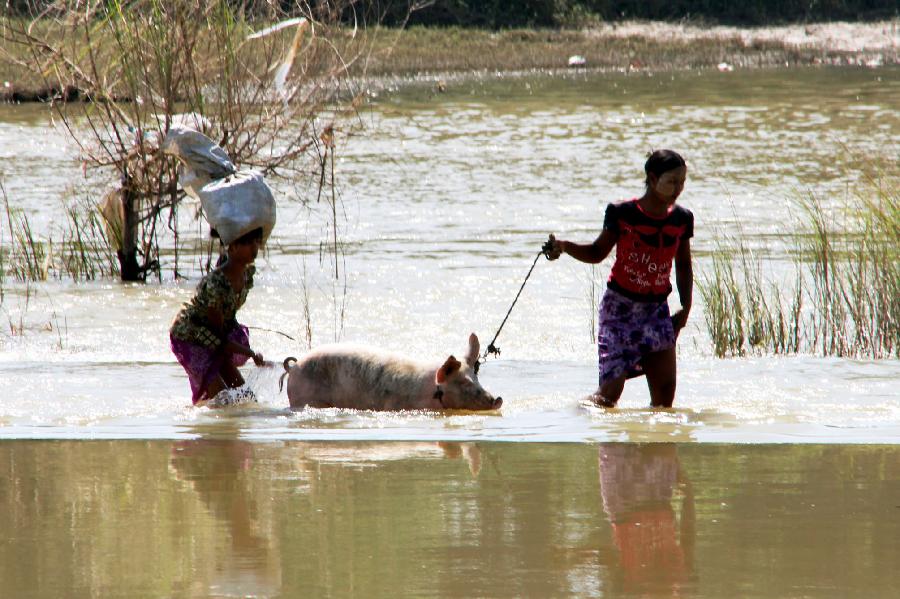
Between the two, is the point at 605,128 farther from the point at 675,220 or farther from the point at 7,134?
the point at 675,220

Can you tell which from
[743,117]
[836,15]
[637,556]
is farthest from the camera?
[836,15]

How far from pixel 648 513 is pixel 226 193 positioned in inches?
113

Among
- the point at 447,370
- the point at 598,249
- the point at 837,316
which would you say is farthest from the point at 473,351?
the point at 837,316

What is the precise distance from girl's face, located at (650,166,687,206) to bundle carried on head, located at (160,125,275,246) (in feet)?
5.86

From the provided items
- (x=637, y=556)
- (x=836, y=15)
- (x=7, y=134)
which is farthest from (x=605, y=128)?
(x=836, y=15)

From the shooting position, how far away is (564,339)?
9.53 metres

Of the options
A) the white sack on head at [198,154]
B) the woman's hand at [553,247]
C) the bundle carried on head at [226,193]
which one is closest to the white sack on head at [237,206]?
the bundle carried on head at [226,193]

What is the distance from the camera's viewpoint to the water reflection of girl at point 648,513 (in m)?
4.01

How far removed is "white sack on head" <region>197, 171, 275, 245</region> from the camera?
261 inches

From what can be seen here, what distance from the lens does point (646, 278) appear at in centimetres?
657

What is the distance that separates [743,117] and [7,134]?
1319cm

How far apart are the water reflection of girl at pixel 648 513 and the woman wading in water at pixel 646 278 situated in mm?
923

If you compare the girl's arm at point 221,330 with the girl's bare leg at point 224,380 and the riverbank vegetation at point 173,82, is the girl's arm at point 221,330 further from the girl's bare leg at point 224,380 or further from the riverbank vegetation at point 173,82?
the riverbank vegetation at point 173,82

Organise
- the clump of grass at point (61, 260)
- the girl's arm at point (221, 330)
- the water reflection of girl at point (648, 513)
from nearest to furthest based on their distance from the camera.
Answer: the water reflection of girl at point (648, 513), the girl's arm at point (221, 330), the clump of grass at point (61, 260)
